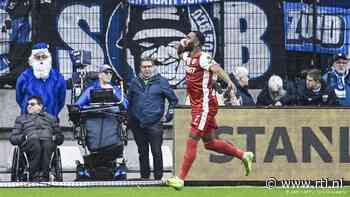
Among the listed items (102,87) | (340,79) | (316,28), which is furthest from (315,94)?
(316,28)

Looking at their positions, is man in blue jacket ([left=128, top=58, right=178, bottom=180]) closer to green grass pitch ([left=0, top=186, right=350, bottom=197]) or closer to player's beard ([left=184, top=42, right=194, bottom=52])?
green grass pitch ([left=0, top=186, right=350, bottom=197])

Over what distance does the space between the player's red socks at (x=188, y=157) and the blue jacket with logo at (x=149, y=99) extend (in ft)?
8.39

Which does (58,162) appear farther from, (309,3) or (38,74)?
(309,3)

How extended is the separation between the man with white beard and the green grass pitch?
9.33 ft

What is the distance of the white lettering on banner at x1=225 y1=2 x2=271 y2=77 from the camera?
2109cm

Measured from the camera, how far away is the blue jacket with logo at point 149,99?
17312 millimetres

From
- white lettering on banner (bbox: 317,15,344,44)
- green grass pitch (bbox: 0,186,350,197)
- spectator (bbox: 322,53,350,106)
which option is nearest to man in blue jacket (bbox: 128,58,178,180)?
green grass pitch (bbox: 0,186,350,197)

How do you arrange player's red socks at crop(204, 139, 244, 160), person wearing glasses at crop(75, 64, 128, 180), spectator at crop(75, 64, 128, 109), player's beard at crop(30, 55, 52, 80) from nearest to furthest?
player's red socks at crop(204, 139, 244, 160) < person wearing glasses at crop(75, 64, 128, 180) < spectator at crop(75, 64, 128, 109) < player's beard at crop(30, 55, 52, 80)

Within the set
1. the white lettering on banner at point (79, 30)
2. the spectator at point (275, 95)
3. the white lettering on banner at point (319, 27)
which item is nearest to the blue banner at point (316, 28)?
the white lettering on banner at point (319, 27)

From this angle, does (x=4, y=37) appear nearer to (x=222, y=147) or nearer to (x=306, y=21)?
(x=306, y=21)

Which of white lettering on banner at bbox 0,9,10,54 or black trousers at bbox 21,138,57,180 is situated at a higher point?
white lettering on banner at bbox 0,9,10,54

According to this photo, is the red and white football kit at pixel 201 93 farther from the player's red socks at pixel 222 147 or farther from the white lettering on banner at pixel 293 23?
the white lettering on banner at pixel 293 23

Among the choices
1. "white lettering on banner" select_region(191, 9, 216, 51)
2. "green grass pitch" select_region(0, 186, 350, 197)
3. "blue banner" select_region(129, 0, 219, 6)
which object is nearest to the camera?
"green grass pitch" select_region(0, 186, 350, 197)

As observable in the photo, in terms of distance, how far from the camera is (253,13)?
21.1 metres
